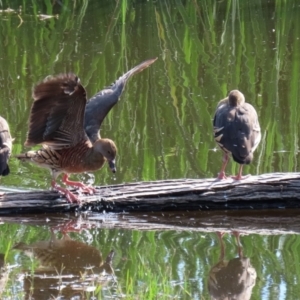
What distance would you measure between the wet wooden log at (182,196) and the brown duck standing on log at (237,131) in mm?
208

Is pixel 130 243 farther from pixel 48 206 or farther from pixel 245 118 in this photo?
pixel 245 118

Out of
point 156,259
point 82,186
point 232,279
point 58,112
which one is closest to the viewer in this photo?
point 232,279

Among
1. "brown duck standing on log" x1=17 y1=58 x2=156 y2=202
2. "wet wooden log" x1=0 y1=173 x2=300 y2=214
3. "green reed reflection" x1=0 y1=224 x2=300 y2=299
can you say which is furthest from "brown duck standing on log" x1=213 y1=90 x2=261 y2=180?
"brown duck standing on log" x1=17 y1=58 x2=156 y2=202

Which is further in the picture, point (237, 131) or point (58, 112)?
point (237, 131)

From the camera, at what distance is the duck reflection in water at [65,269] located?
20.3ft

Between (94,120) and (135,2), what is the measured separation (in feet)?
35.1

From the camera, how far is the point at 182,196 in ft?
26.2

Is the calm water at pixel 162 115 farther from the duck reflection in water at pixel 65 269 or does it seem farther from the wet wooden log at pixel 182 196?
the wet wooden log at pixel 182 196

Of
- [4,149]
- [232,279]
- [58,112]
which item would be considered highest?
[58,112]

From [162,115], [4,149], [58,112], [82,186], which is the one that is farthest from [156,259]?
[162,115]

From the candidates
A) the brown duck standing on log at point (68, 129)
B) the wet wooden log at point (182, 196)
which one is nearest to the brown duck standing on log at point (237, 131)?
the wet wooden log at point (182, 196)

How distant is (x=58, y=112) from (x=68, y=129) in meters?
0.32

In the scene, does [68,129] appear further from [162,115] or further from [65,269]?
[162,115]

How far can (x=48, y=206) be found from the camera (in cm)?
791
